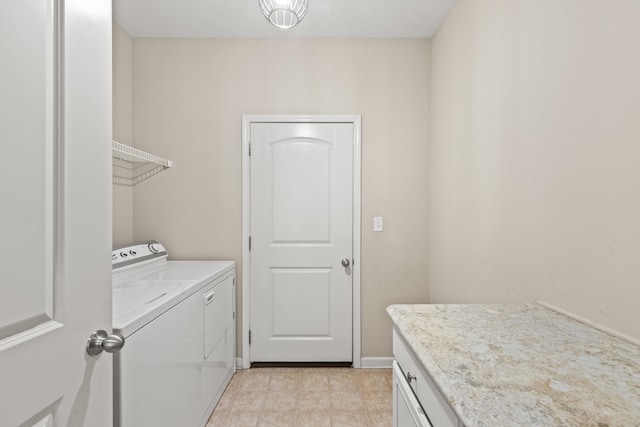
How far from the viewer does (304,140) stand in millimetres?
2598

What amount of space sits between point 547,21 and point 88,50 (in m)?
1.55

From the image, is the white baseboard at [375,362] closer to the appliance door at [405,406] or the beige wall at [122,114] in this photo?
the appliance door at [405,406]

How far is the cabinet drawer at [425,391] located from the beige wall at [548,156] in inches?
23.5

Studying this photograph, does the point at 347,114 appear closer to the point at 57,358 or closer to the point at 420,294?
the point at 420,294

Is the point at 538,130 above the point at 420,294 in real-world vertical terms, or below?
above

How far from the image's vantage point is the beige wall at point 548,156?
95 cm

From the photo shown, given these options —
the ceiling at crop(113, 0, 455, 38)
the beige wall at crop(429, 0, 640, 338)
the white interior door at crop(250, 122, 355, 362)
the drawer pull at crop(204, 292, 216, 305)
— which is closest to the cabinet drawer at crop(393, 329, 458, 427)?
the beige wall at crop(429, 0, 640, 338)

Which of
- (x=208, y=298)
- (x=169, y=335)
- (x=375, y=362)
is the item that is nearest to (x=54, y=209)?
(x=169, y=335)

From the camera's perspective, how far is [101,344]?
0.74m

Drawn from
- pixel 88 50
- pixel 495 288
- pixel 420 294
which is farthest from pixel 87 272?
pixel 420 294

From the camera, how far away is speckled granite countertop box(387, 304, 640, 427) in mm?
590

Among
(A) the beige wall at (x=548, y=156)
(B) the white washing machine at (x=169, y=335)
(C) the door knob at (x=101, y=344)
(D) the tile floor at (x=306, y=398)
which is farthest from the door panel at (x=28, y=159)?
(D) the tile floor at (x=306, y=398)

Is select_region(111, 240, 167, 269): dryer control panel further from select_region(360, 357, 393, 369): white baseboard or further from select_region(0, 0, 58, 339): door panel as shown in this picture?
select_region(360, 357, 393, 369): white baseboard

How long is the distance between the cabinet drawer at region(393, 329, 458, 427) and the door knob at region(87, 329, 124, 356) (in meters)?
0.77
